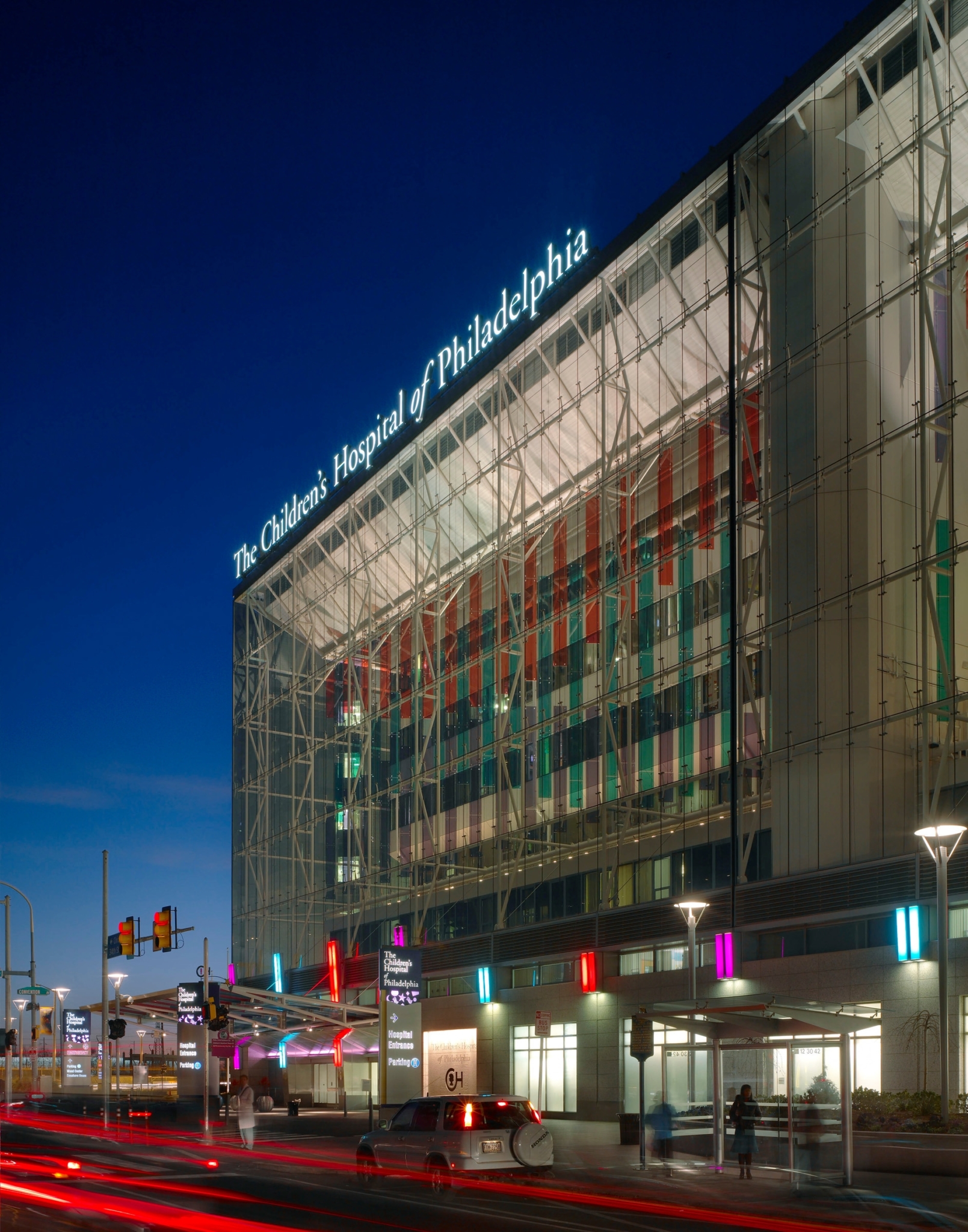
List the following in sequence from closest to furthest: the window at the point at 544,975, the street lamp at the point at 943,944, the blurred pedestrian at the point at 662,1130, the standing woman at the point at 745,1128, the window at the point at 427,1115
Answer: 1. the window at the point at 427,1115
2. the standing woman at the point at 745,1128
3. the street lamp at the point at 943,944
4. the blurred pedestrian at the point at 662,1130
5. the window at the point at 544,975

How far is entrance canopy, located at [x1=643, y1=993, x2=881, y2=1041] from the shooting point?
26109mm

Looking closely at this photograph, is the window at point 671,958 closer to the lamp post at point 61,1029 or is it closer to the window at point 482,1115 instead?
the window at point 482,1115

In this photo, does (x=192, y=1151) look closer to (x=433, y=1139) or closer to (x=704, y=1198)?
(x=433, y=1139)

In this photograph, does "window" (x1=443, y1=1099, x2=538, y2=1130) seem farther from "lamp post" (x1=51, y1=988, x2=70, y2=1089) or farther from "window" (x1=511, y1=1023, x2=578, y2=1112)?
"lamp post" (x1=51, y1=988, x2=70, y2=1089)

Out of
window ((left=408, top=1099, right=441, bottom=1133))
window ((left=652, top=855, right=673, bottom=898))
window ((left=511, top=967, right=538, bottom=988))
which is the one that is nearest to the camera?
window ((left=408, top=1099, right=441, bottom=1133))

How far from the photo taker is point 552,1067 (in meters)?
56.2

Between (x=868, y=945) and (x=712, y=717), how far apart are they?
11808mm

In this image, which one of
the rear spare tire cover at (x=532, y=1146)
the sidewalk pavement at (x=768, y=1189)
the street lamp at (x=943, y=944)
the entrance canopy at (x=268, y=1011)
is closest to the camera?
the sidewalk pavement at (x=768, y=1189)

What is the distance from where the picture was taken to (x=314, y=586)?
85.2 metres

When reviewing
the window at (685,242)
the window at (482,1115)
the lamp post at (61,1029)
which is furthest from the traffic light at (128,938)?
the lamp post at (61,1029)

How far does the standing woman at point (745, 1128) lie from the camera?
27.4m

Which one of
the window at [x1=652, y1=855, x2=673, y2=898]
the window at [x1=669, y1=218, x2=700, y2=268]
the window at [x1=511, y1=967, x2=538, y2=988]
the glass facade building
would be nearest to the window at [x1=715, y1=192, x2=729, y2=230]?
the glass facade building

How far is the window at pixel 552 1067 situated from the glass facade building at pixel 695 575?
11.3 ft

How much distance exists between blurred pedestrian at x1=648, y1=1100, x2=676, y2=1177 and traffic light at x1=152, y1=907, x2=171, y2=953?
48.6 feet
